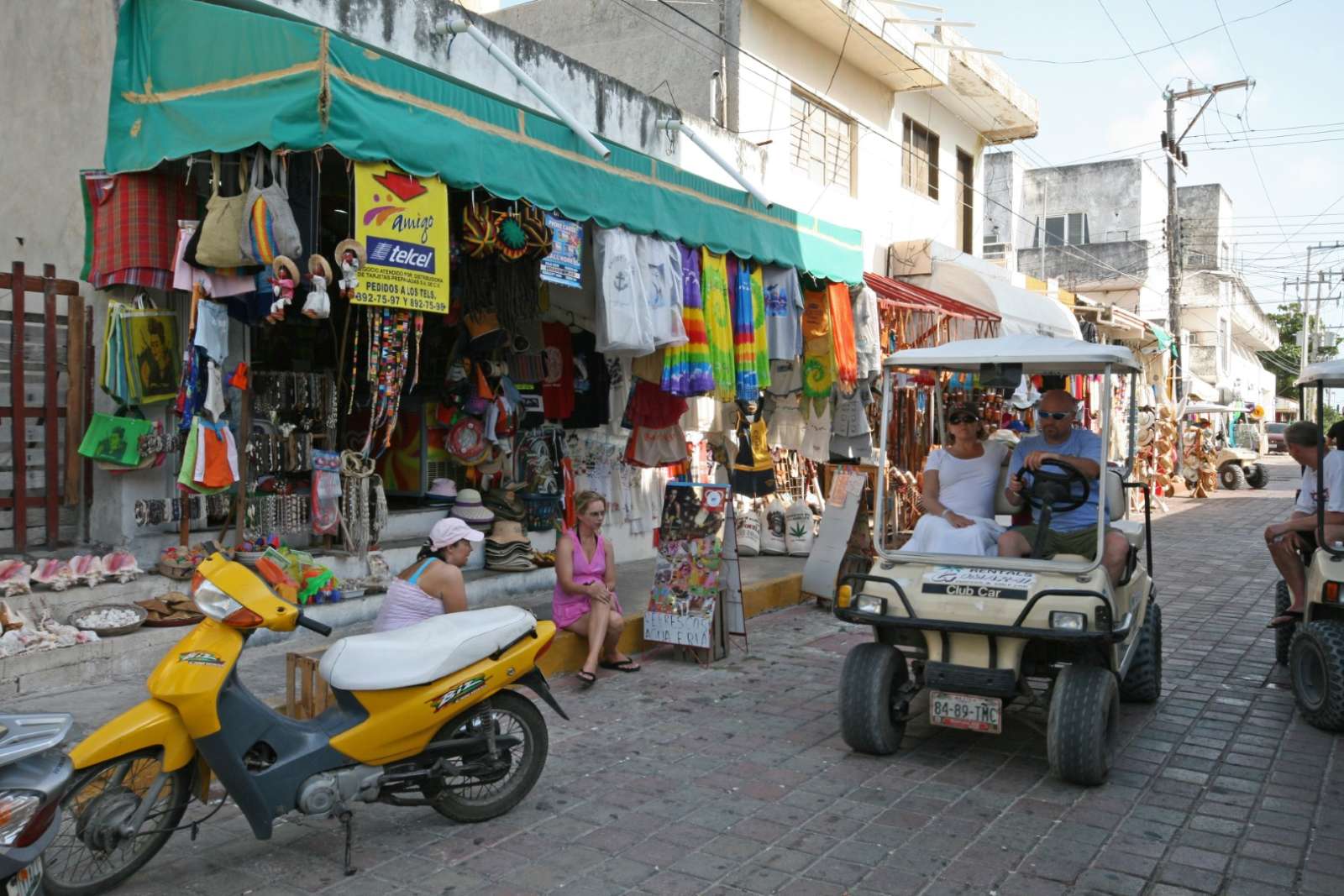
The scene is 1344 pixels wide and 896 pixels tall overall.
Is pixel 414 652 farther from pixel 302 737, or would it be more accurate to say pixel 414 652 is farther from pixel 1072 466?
pixel 1072 466

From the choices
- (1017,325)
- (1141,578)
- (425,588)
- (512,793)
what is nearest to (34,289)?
(425,588)

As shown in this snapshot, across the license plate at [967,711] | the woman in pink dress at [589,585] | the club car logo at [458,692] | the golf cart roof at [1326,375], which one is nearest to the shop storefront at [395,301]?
the woman in pink dress at [589,585]

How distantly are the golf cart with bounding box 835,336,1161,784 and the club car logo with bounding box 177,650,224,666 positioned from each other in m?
3.02

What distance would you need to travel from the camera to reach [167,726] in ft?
12.5

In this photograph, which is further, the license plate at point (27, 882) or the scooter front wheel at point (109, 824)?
the scooter front wheel at point (109, 824)

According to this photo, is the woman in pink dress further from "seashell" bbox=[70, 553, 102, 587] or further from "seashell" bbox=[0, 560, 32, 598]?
"seashell" bbox=[0, 560, 32, 598]

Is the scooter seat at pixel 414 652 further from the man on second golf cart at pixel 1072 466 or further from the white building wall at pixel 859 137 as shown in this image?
the white building wall at pixel 859 137

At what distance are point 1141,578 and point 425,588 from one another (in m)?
4.10

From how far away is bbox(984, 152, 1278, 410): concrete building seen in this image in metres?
32.9

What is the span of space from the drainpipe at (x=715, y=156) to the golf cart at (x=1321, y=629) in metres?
4.11

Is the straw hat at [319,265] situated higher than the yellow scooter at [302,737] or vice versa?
the straw hat at [319,265]

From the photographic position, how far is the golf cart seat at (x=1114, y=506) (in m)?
5.69

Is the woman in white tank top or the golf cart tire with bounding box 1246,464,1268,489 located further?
the golf cart tire with bounding box 1246,464,1268,489

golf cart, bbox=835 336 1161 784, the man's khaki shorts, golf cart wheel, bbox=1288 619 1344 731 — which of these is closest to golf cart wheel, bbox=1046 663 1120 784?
golf cart, bbox=835 336 1161 784
